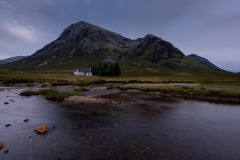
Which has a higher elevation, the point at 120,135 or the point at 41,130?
the point at 41,130

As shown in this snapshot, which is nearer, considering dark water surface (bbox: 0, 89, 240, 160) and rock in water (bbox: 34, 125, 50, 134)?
dark water surface (bbox: 0, 89, 240, 160)

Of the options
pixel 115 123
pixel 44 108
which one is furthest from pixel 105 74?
pixel 115 123

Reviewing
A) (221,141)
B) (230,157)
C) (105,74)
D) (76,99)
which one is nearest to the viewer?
(230,157)

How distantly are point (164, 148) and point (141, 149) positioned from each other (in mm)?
2247

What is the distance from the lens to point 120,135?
24891mm

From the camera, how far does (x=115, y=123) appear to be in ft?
99.6

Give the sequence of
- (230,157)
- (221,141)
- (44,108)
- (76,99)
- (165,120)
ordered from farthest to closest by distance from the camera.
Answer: (76,99) < (44,108) < (165,120) < (221,141) < (230,157)

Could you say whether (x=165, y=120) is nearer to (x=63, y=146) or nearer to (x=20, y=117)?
(x=63, y=146)

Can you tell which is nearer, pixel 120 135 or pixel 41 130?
pixel 120 135

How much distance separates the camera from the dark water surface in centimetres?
1955

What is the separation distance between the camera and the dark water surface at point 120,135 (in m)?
19.5

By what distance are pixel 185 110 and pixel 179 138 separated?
17997mm

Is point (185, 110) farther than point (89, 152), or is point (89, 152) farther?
point (185, 110)

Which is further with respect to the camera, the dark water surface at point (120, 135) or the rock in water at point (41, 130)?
the rock in water at point (41, 130)
